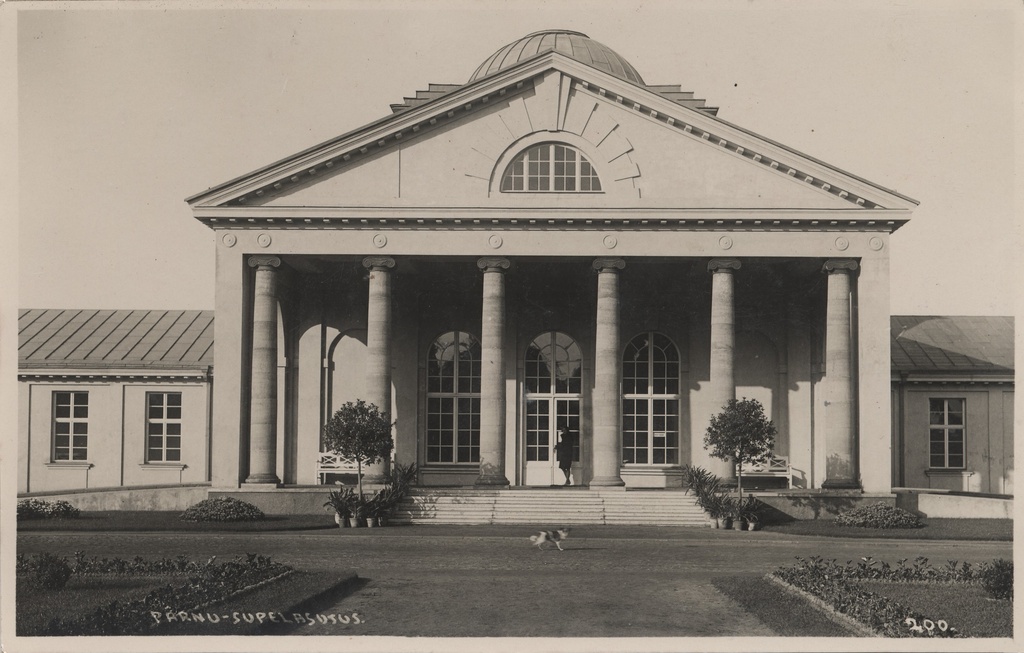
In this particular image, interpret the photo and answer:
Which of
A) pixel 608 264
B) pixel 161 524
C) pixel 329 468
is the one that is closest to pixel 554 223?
pixel 608 264

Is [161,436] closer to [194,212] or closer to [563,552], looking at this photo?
[194,212]

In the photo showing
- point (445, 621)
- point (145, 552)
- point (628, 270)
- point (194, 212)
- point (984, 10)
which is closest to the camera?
point (445, 621)

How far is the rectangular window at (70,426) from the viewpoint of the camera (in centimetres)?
3791

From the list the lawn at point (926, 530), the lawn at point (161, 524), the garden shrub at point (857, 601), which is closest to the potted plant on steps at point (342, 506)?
the lawn at point (161, 524)

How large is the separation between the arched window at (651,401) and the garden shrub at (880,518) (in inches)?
316

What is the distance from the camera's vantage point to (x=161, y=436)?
38219 mm

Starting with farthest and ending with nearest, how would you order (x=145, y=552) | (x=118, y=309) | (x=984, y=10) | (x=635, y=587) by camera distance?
(x=118, y=309), (x=145, y=552), (x=635, y=587), (x=984, y=10)

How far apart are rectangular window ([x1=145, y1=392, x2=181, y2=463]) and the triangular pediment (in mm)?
9694

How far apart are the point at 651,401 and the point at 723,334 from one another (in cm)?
551

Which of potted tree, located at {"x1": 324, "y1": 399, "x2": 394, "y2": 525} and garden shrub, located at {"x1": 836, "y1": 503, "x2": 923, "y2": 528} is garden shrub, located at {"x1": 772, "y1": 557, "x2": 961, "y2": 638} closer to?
garden shrub, located at {"x1": 836, "y1": 503, "x2": 923, "y2": 528}

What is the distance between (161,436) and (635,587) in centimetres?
2508

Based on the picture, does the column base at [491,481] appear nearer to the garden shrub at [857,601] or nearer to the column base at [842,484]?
the column base at [842,484]

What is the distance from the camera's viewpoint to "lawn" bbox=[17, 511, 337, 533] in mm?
26281

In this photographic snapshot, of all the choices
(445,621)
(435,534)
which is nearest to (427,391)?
(435,534)
